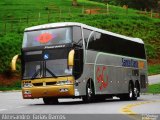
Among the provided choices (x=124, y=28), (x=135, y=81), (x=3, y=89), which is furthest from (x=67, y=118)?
(x=124, y=28)

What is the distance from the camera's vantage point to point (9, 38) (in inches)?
2438

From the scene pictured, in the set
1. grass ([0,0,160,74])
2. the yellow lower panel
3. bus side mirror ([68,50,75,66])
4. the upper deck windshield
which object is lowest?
the yellow lower panel

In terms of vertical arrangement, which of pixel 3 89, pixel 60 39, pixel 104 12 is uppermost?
pixel 104 12

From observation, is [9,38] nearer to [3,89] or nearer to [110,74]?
[3,89]

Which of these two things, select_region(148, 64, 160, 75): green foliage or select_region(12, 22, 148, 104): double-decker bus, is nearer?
select_region(12, 22, 148, 104): double-decker bus

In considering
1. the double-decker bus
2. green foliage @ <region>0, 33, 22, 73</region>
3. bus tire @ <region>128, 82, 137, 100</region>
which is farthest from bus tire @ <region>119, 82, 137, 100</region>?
green foliage @ <region>0, 33, 22, 73</region>

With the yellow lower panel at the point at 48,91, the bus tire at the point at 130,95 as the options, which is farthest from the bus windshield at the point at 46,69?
the bus tire at the point at 130,95

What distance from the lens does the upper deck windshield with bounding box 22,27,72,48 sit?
26.5 metres

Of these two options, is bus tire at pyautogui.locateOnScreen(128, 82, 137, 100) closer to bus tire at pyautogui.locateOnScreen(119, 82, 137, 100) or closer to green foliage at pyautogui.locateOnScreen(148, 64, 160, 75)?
bus tire at pyautogui.locateOnScreen(119, 82, 137, 100)

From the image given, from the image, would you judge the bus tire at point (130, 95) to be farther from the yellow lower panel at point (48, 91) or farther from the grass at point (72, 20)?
the grass at point (72, 20)

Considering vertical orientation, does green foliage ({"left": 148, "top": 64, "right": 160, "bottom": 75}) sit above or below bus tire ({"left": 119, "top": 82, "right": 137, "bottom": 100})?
above

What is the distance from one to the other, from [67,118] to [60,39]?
9839mm

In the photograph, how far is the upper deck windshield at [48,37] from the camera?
2645cm

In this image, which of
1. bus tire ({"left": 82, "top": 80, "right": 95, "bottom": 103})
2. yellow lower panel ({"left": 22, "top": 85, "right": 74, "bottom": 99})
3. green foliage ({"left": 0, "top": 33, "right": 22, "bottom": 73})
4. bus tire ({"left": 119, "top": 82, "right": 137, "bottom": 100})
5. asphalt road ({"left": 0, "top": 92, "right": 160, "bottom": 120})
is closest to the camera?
asphalt road ({"left": 0, "top": 92, "right": 160, "bottom": 120})
